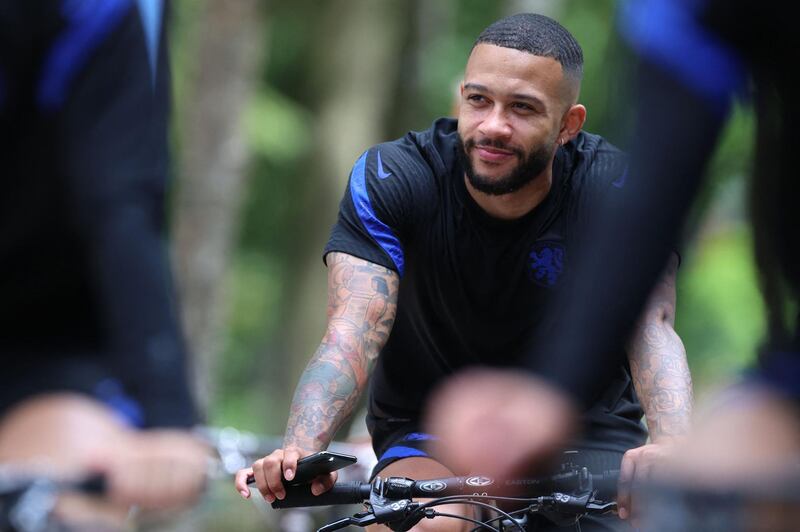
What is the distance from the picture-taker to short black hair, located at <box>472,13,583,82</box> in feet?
15.8

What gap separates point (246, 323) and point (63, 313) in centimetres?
1995

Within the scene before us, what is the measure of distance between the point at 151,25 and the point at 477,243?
1886 mm

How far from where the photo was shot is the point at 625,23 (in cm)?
256

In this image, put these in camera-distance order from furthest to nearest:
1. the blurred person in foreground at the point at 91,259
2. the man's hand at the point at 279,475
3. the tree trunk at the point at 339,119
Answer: the tree trunk at the point at 339,119
the man's hand at the point at 279,475
the blurred person in foreground at the point at 91,259

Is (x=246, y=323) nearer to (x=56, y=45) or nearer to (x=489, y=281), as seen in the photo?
(x=489, y=281)

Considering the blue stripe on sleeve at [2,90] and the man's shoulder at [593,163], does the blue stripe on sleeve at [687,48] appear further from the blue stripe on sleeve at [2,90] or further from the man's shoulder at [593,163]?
the man's shoulder at [593,163]

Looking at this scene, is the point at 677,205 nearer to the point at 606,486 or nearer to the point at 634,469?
the point at 634,469

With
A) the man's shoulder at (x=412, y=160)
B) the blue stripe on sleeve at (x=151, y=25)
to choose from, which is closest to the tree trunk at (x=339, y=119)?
the man's shoulder at (x=412, y=160)

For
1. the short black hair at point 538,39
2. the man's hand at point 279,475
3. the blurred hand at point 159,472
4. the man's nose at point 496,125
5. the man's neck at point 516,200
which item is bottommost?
the man's hand at point 279,475

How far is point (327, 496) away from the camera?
4.20 metres

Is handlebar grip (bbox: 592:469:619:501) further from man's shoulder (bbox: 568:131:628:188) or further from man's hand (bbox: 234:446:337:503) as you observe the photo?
man's shoulder (bbox: 568:131:628:188)

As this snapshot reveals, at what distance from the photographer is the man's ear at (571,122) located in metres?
4.98

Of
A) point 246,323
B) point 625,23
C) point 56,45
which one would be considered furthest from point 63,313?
point 246,323

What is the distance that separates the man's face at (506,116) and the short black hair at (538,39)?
25mm
